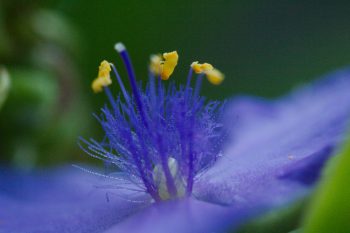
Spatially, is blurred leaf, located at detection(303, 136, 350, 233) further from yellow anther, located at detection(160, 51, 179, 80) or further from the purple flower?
yellow anther, located at detection(160, 51, 179, 80)

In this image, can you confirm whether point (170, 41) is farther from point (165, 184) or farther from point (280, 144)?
point (165, 184)

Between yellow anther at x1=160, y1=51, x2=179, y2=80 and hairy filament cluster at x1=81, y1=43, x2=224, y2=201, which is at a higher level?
yellow anther at x1=160, y1=51, x2=179, y2=80

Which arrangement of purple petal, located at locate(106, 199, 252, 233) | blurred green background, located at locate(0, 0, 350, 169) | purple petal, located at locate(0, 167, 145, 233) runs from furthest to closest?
blurred green background, located at locate(0, 0, 350, 169) < purple petal, located at locate(0, 167, 145, 233) < purple petal, located at locate(106, 199, 252, 233)

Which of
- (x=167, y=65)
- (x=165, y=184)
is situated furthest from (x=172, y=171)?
(x=167, y=65)

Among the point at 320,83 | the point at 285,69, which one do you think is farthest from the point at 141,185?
A: the point at 285,69

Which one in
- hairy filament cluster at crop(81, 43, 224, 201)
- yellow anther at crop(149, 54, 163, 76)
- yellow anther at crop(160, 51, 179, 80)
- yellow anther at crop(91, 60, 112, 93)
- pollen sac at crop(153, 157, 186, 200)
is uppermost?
yellow anther at crop(160, 51, 179, 80)

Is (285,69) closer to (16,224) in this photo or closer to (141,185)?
(141,185)

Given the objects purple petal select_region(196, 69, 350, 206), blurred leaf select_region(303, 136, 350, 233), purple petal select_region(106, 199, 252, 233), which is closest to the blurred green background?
purple petal select_region(196, 69, 350, 206)
